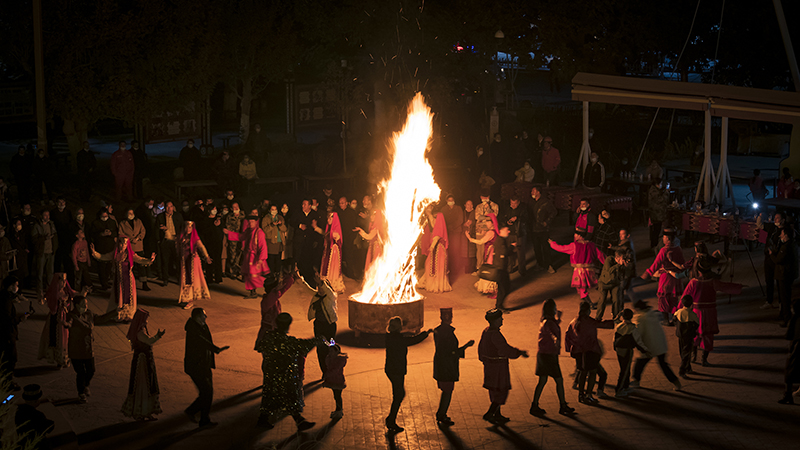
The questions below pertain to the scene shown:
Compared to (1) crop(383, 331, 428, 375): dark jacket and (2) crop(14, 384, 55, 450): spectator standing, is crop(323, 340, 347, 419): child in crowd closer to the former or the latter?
(1) crop(383, 331, 428, 375): dark jacket

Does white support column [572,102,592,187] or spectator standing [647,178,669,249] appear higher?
white support column [572,102,592,187]

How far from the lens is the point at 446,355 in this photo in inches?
384

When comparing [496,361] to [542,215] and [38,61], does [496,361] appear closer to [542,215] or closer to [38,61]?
[542,215]

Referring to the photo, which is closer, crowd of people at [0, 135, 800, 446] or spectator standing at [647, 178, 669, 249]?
crowd of people at [0, 135, 800, 446]

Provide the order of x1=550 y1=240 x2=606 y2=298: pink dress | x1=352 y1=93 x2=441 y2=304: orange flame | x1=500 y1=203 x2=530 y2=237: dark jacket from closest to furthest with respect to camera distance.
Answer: x1=352 y1=93 x2=441 y2=304: orange flame
x1=550 y1=240 x2=606 y2=298: pink dress
x1=500 y1=203 x2=530 y2=237: dark jacket

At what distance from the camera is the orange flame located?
1383 centimetres

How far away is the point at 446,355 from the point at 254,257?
22.2 ft

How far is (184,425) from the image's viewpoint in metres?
9.77

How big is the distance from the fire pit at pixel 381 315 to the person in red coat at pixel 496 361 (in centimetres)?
327

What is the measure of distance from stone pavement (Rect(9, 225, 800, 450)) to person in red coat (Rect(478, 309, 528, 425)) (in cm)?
32

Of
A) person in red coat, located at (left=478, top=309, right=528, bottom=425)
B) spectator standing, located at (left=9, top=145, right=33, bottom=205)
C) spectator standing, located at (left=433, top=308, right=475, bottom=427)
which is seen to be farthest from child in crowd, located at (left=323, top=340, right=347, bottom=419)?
→ spectator standing, located at (left=9, top=145, right=33, bottom=205)

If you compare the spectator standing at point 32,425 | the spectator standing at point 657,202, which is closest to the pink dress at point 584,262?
the spectator standing at point 657,202

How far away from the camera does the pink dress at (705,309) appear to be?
456 inches

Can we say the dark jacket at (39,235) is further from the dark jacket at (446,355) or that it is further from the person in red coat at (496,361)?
the person in red coat at (496,361)
